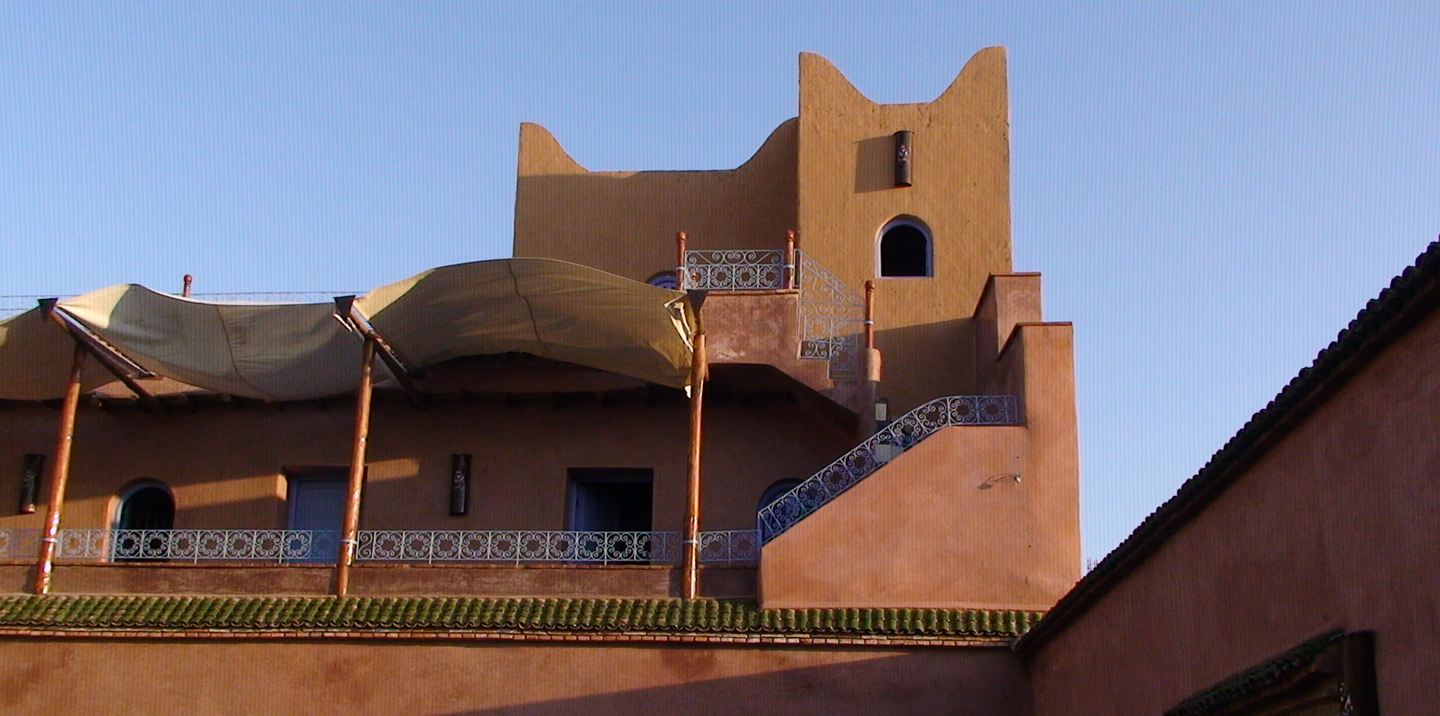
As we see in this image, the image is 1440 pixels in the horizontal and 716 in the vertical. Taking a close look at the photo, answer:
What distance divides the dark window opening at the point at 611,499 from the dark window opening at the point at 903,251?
3728mm

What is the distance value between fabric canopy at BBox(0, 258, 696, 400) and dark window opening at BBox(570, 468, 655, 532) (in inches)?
74.2

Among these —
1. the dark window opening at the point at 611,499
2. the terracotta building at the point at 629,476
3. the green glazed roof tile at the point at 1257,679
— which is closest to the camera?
the green glazed roof tile at the point at 1257,679

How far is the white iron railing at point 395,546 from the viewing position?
628 inches

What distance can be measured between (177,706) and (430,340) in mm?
4319

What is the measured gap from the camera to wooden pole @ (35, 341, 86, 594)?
16016 mm

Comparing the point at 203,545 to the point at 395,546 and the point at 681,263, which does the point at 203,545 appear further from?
the point at 681,263

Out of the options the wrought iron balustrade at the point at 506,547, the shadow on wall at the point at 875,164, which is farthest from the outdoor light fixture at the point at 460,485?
the shadow on wall at the point at 875,164


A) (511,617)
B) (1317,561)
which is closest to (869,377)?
(511,617)

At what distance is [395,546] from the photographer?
17.1 metres

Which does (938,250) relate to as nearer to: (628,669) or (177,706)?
(628,669)

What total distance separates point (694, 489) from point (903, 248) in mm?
Answer: 4842

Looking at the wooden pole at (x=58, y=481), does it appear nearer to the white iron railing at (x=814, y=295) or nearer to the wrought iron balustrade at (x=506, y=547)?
the wrought iron balustrade at (x=506, y=547)

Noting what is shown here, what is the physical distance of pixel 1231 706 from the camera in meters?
8.81

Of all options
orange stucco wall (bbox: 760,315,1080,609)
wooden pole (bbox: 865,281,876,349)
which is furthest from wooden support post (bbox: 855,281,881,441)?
orange stucco wall (bbox: 760,315,1080,609)
